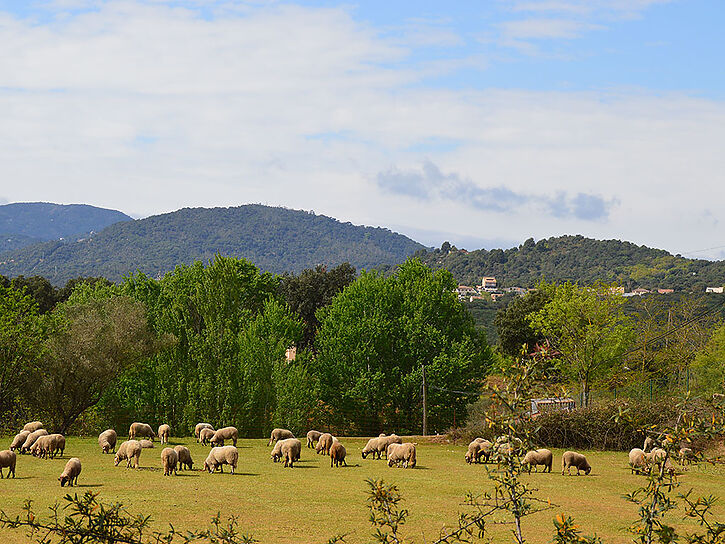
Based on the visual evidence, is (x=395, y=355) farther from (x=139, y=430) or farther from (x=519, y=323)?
(x=139, y=430)

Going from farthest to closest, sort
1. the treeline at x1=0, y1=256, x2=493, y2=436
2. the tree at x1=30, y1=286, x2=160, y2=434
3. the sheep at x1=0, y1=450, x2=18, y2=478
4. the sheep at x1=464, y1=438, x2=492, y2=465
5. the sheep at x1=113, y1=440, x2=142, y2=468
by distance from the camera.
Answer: the treeline at x1=0, y1=256, x2=493, y2=436, the tree at x1=30, y1=286, x2=160, y2=434, the sheep at x1=464, y1=438, x2=492, y2=465, the sheep at x1=113, y1=440, x2=142, y2=468, the sheep at x1=0, y1=450, x2=18, y2=478

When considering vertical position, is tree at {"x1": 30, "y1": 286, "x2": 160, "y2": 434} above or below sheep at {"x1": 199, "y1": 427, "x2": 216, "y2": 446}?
above

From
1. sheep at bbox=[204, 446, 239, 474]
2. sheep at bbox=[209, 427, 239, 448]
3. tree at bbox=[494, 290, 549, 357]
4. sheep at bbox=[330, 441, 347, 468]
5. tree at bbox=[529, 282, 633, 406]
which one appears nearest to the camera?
sheep at bbox=[204, 446, 239, 474]

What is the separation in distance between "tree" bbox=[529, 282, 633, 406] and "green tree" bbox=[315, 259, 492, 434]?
5.16 m

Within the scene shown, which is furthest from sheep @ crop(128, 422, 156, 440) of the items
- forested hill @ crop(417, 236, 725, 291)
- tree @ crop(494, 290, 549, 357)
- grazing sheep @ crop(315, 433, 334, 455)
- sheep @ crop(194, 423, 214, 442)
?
forested hill @ crop(417, 236, 725, 291)

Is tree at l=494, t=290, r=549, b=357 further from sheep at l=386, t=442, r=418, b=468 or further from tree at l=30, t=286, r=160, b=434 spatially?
sheep at l=386, t=442, r=418, b=468

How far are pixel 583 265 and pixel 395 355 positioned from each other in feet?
386

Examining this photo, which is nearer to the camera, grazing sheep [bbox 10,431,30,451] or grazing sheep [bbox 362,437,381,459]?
grazing sheep [bbox 10,431,30,451]


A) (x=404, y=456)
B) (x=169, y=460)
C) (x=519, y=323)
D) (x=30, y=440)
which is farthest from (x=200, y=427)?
(x=519, y=323)

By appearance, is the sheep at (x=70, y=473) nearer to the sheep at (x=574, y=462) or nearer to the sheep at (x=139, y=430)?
the sheep at (x=139, y=430)

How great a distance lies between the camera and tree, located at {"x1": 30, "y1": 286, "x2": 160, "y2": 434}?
3922cm

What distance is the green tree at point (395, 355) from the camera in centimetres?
4731

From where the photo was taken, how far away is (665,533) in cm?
398

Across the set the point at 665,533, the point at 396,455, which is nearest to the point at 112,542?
the point at 665,533
